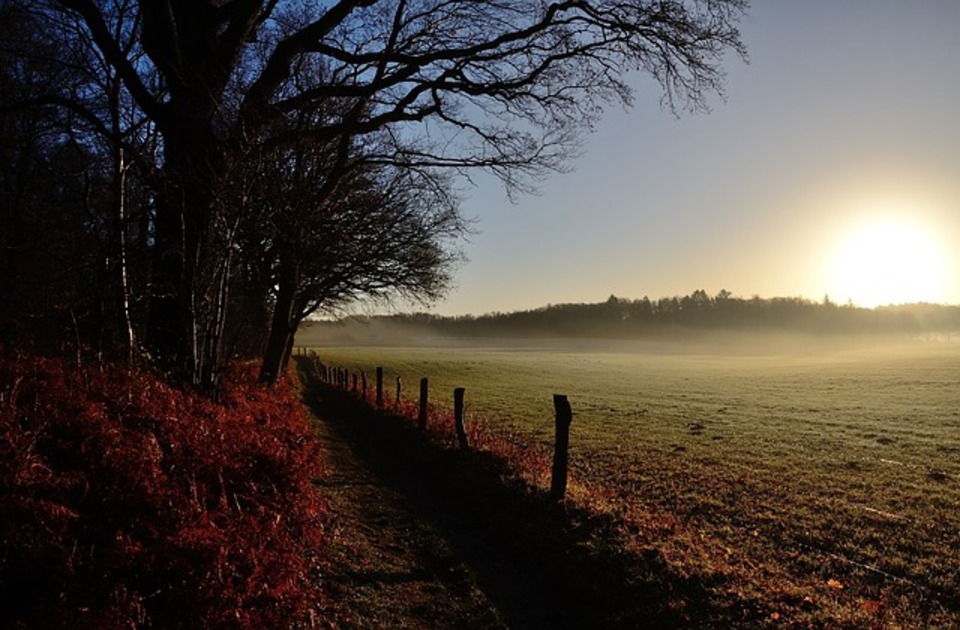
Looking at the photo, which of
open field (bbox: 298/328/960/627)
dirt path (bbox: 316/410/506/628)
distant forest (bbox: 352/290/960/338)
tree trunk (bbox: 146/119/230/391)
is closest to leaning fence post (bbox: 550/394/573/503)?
open field (bbox: 298/328/960/627)

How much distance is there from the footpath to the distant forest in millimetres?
115263

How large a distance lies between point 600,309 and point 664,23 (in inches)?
6262

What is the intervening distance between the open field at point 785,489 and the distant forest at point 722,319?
101m

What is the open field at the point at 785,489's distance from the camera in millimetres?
7402

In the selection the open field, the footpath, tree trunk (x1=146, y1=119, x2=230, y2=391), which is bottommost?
the open field

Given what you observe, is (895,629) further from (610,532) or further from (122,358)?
(122,358)

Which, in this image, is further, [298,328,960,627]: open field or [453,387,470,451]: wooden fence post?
[453,387,470,451]: wooden fence post

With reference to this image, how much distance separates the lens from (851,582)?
316 inches

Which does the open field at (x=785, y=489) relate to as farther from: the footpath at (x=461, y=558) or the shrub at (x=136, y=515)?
the shrub at (x=136, y=515)

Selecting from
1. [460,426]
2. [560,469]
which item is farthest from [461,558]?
[460,426]

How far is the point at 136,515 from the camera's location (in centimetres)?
495

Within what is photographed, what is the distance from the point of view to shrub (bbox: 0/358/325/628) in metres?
4.10

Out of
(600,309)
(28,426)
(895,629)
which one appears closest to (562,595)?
(895,629)

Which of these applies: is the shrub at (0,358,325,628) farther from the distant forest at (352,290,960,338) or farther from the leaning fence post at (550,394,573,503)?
the distant forest at (352,290,960,338)
